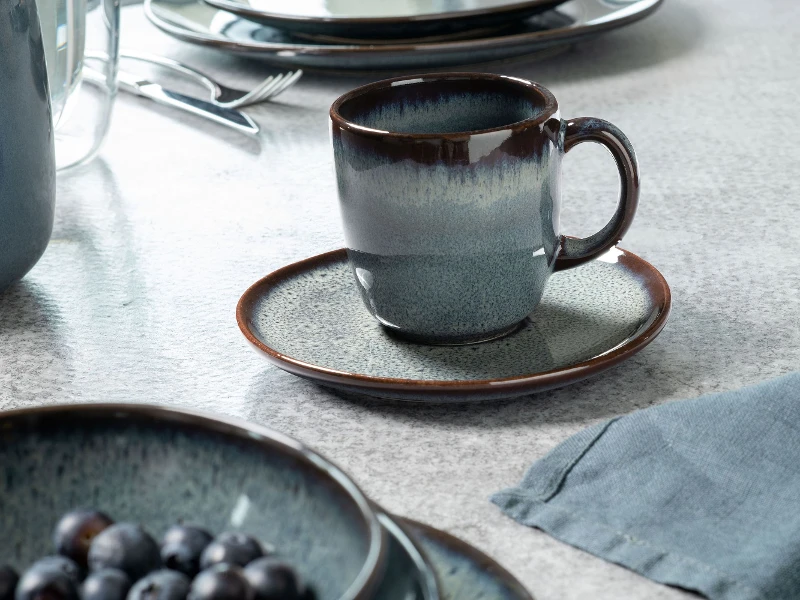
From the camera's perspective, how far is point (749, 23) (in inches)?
47.6

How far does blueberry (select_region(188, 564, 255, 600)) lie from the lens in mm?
258

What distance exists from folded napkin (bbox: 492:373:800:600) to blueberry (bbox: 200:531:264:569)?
0.46ft

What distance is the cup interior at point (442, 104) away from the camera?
520 mm

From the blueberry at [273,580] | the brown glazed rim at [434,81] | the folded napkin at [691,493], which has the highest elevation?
the brown glazed rim at [434,81]

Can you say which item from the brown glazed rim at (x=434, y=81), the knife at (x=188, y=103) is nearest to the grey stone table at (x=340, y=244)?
the knife at (x=188, y=103)

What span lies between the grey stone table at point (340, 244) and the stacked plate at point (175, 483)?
0.27 ft

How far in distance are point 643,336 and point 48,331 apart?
30 cm

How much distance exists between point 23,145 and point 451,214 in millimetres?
237

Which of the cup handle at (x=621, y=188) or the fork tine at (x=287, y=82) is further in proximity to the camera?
the fork tine at (x=287, y=82)

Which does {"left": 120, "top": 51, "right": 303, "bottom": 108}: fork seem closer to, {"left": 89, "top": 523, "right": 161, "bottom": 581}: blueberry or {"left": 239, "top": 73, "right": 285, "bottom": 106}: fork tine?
{"left": 239, "top": 73, "right": 285, "bottom": 106}: fork tine

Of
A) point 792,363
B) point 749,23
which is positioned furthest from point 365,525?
point 749,23

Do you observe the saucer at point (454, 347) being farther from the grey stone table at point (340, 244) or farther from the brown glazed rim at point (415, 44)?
the brown glazed rim at point (415, 44)

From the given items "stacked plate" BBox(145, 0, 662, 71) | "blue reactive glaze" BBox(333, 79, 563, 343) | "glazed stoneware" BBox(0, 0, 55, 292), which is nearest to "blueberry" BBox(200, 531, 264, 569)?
"blue reactive glaze" BBox(333, 79, 563, 343)

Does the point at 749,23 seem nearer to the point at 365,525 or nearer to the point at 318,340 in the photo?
the point at 318,340
